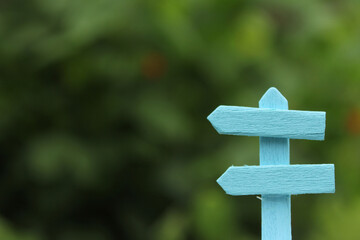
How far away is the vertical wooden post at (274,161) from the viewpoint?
77 cm

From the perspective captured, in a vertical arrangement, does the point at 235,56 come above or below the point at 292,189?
above

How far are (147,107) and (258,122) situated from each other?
2.04ft

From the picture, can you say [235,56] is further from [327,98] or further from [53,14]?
[53,14]

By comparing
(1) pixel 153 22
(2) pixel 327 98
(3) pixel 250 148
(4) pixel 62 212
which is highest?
(1) pixel 153 22

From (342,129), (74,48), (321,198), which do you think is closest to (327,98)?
(342,129)

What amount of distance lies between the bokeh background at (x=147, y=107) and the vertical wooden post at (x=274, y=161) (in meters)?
0.55

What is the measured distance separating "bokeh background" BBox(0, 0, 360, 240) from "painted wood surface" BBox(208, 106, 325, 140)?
564 mm

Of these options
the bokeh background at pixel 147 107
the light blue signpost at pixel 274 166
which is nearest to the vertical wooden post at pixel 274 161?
the light blue signpost at pixel 274 166

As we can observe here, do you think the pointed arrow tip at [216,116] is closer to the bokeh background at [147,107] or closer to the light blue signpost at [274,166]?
the light blue signpost at [274,166]

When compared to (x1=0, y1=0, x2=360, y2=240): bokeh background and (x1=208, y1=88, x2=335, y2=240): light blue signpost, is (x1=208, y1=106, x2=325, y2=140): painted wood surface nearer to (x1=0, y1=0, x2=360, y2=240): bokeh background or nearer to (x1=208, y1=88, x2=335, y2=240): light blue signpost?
(x1=208, y1=88, x2=335, y2=240): light blue signpost

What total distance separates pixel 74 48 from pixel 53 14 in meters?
0.12

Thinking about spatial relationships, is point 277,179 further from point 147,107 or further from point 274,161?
point 147,107

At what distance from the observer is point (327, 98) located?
1.43 meters

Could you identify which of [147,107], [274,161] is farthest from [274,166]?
[147,107]
